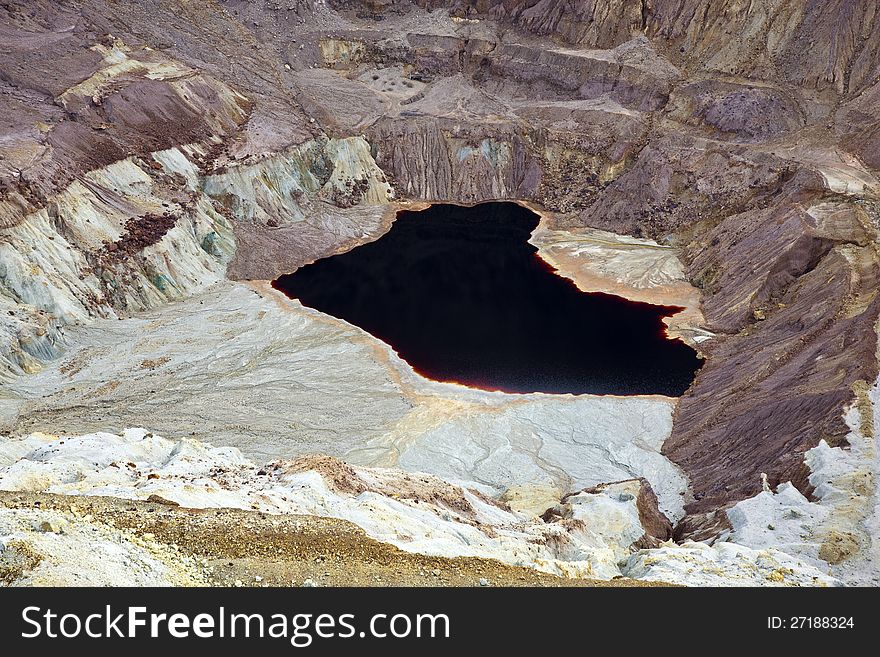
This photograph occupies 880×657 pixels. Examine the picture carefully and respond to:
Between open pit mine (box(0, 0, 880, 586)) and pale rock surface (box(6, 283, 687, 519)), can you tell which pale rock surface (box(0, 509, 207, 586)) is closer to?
open pit mine (box(0, 0, 880, 586))

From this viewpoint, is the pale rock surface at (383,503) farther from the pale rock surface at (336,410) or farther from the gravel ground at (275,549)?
the pale rock surface at (336,410)

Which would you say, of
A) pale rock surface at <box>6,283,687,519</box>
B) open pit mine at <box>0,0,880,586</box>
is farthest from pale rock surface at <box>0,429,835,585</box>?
pale rock surface at <box>6,283,687,519</box>

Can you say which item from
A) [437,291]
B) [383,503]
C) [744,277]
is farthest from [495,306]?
[383,503]

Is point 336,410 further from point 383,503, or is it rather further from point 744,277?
point 744,277

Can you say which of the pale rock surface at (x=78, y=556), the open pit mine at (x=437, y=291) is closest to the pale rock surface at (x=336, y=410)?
the open pit mine at (x=437, y=291)

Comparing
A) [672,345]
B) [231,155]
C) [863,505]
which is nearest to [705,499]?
[863,505]

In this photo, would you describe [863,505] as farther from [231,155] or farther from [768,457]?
[231,155]
